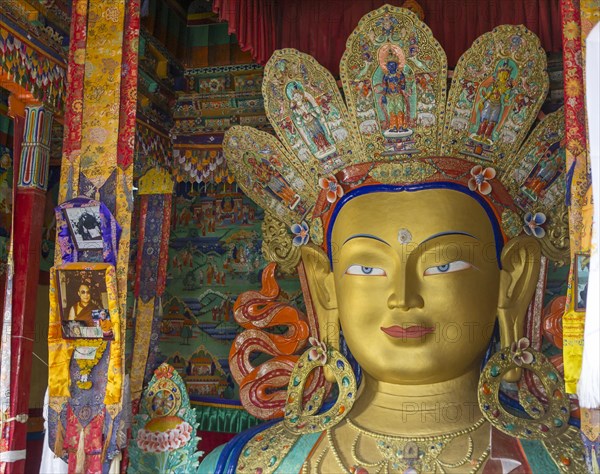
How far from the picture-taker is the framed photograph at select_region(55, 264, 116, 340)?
168 inches

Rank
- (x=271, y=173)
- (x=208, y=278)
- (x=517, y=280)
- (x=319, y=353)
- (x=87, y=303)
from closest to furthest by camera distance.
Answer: (x=87, y=303) < (x=517, y=280) < (x=319, y=353) < (x=271, y=173) < (x=208, y=278)

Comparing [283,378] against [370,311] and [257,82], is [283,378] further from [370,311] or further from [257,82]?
[257,82]

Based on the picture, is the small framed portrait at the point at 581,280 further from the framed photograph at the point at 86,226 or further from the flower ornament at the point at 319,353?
the framed photograph at the point at 86,226

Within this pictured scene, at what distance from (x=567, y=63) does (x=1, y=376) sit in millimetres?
3796

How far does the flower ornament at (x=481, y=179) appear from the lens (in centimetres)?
514

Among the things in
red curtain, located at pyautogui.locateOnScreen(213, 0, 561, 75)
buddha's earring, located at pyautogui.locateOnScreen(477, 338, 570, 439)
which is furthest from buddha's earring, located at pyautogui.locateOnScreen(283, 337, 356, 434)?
red curtain, located at pyautogui.locateOnScreen(213, 0, 561, 75)

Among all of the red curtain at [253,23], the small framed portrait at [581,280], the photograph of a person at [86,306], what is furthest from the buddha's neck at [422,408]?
the red curtain at [253,23]

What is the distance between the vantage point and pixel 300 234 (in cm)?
555

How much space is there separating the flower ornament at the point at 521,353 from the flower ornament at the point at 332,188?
5.10 ft

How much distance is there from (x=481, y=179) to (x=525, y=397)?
57.9 inches

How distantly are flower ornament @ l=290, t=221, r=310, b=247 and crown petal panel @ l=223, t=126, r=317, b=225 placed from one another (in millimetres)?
67

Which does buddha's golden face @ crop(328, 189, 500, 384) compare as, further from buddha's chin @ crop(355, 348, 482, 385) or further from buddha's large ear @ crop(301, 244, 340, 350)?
buddha's large ear @ crop(301, 244, 340, 350)

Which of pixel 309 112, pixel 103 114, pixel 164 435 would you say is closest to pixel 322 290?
pixel 309 112

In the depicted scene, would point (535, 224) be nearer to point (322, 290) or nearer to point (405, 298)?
point (405, 298)
